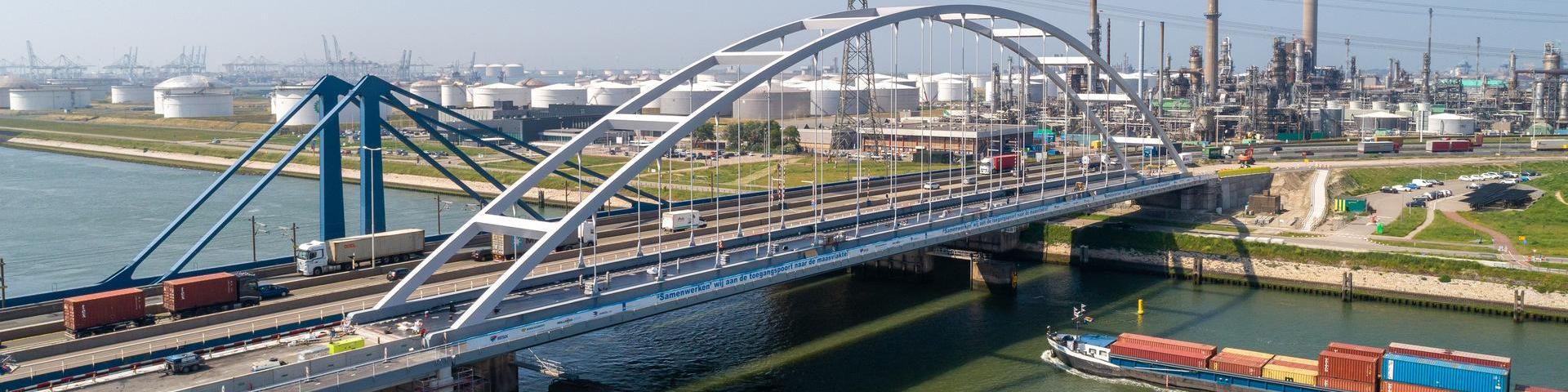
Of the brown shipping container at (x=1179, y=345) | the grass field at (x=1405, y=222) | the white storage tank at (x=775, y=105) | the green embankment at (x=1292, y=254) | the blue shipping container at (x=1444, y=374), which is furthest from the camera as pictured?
the white storage tank at (x=775, y=105)

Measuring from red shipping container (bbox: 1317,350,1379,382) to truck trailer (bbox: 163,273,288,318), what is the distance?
3347 centimetres

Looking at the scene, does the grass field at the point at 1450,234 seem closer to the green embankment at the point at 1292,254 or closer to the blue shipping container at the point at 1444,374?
the green embankment at the point at 1292,254

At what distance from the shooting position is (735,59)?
151ft

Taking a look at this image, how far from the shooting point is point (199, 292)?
1412 inches

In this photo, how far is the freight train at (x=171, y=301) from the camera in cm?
3269

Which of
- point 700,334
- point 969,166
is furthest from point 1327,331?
point 969,166

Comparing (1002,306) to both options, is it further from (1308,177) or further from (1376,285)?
(1308,177)

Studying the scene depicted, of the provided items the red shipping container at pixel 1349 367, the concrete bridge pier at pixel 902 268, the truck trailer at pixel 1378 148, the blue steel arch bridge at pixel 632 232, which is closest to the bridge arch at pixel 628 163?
the blue steel arch bridge at pixel 632 232

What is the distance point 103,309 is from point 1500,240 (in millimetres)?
61501

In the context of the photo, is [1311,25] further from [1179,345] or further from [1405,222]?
[1179,345]

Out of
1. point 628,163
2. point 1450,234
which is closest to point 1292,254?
point 1450,234

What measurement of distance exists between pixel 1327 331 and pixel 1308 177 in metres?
36.1

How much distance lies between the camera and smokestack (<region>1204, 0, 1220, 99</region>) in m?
147

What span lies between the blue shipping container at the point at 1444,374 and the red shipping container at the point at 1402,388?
0.29ft
